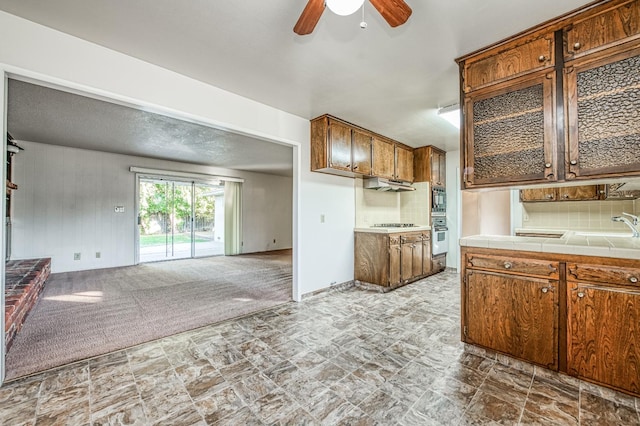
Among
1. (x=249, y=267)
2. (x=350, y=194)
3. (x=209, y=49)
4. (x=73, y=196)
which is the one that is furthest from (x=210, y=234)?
(x=209, y=49)

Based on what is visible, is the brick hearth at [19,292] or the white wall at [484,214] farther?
the white wall at [484,214]

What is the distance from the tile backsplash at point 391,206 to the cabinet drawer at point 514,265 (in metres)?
2.48

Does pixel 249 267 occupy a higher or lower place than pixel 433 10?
lower

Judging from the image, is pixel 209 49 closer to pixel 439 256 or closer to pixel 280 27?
pixel 280 27

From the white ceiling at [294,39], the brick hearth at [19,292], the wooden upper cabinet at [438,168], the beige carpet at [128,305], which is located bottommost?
the beige carpet at [128,305]

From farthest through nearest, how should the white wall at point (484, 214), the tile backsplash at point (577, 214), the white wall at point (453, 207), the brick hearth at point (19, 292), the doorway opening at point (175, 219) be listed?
the doorway opening at point (175, 219) < the white wall at point (453, 207) < the white wall at point (484, 214) < the tile backsplash at point (577, 214) < the brick hearth at point (19, 292)

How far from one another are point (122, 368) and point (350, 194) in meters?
3.49

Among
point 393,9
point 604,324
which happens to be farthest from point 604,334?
point 393,9

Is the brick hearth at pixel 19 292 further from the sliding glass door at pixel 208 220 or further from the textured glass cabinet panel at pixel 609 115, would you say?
the textured glass cabinet panel at pixel 609 115

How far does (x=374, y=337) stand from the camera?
2594 millimetres

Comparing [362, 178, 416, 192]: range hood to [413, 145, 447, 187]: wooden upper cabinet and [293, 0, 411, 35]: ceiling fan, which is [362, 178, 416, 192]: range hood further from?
[293, 0, 411, 35]: ceiling fan

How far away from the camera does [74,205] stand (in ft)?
18.0

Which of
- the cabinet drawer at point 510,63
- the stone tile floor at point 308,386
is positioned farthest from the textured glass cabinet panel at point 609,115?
the stone tile floor at point 308,386

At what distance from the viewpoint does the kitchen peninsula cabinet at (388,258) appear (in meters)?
4.12
